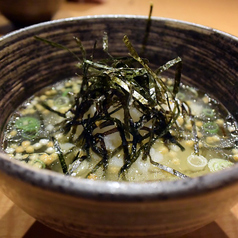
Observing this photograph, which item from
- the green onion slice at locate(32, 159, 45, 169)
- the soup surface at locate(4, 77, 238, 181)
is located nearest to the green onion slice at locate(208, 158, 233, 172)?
the soup surface at locate(4, 77, 238, 181)

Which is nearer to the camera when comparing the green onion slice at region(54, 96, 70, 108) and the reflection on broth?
the reflection on broth

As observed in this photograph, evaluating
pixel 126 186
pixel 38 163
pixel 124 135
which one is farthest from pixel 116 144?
pixel 126 186

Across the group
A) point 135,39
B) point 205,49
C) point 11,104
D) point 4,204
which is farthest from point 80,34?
point 4,204

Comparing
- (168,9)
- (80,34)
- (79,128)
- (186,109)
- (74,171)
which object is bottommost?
(74,171)

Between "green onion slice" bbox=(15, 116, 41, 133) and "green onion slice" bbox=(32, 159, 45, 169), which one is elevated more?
"green onion slice" bbox=(15, 116, 41, 133)

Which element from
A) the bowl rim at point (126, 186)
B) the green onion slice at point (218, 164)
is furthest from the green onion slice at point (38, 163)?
the green onion slice at point (218, 164)

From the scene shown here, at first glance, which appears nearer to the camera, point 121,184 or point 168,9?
point 121,184

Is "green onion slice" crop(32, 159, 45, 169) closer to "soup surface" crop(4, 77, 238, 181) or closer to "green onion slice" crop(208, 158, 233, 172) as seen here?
"soup surface" crop(4, 77, 238, 181)

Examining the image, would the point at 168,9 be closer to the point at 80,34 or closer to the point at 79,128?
the point at 80,34

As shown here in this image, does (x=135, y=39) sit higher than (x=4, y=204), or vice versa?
(x=135, y=39)
